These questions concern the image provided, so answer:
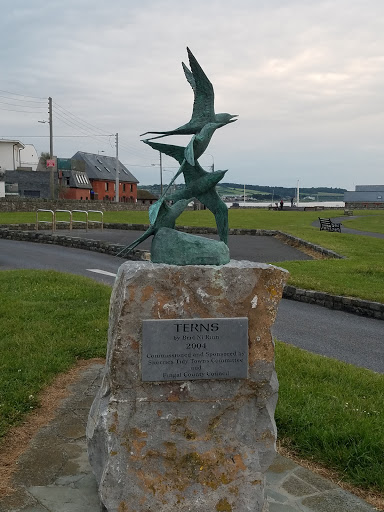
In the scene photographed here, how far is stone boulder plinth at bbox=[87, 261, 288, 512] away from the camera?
3.85 metres

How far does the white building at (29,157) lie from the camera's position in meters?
66.6

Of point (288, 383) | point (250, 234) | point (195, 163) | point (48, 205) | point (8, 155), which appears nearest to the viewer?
point (195, 163)

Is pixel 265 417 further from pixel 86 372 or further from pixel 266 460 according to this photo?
pixel 86 372

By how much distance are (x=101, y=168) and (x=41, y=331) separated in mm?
60953

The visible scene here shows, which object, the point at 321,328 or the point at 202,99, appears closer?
the point at 202,99

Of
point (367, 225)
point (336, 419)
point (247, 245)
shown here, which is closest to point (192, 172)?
point (336, 419)

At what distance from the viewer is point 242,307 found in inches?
156

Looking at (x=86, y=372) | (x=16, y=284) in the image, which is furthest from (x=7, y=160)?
(x=86, y=372)

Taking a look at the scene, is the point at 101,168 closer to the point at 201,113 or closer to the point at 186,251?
the point at 201,113

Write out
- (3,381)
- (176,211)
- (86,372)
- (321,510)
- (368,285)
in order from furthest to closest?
(368,285) → (86,372) → (3,381) → (176,211) → (321,510)

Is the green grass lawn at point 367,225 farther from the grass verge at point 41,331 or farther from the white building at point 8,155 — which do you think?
the white building at point 8,155

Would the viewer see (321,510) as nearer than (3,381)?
Yes

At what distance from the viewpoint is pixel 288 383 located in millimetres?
6211

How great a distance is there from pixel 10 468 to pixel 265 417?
2315mm
